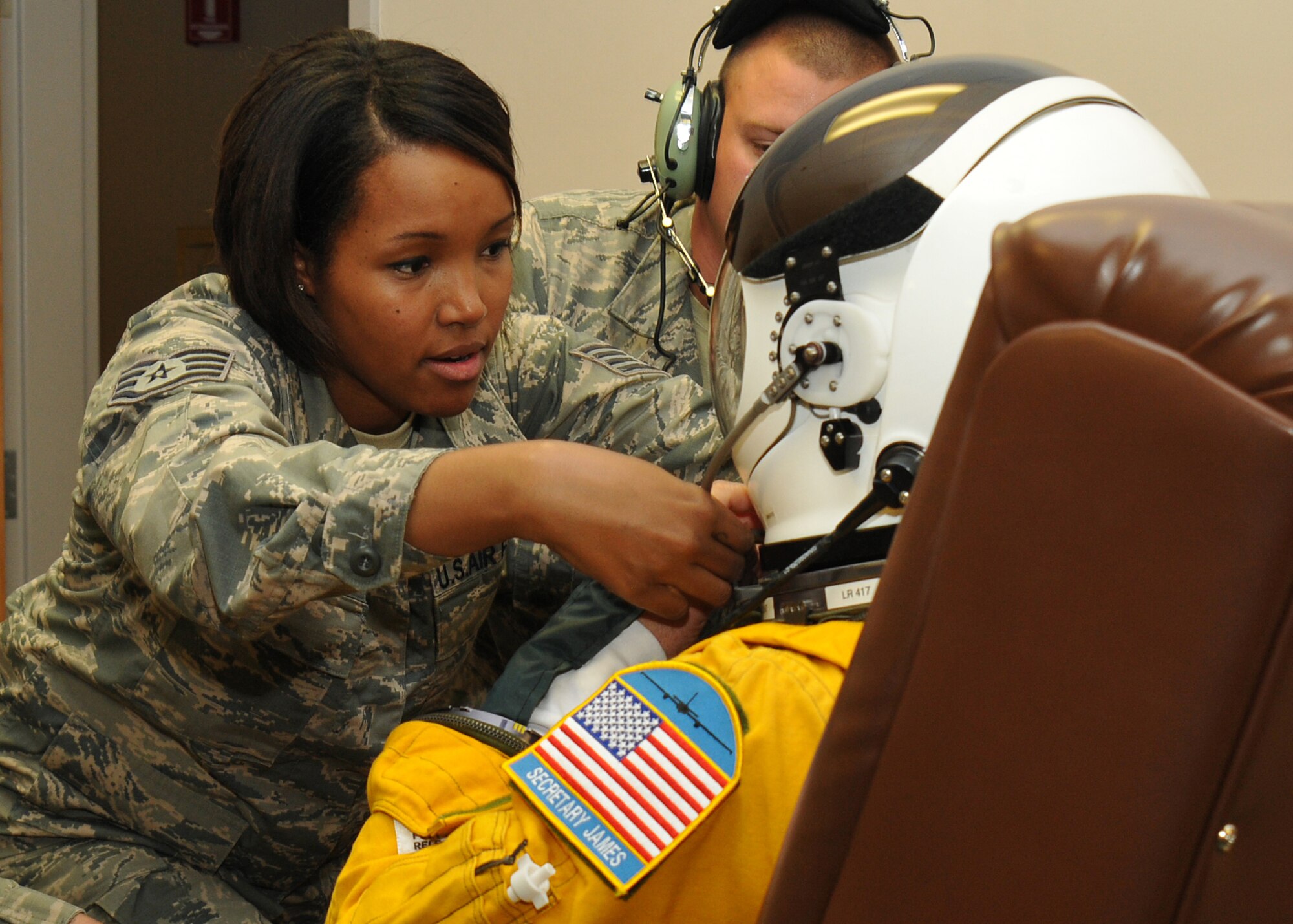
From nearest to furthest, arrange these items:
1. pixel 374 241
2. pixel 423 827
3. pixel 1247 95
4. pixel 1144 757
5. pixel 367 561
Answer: pixel 1144 757 < pixel 423 827 < pixel 367 561 < pixel 374 241 < pixel 1247 95

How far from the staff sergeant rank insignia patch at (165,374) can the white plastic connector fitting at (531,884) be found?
0.51 metres

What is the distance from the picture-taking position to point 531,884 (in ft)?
1.88

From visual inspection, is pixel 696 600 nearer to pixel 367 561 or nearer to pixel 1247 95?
pixel 367 561

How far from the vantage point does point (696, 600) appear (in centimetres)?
81

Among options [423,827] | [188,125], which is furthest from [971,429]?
[188,125]

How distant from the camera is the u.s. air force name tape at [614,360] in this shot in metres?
1.23

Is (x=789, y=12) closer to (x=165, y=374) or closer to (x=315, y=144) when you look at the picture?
(x=315, y=144)

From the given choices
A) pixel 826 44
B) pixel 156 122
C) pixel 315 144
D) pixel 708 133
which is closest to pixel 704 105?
pixel 708 133

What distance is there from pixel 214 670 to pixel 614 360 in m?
0.51

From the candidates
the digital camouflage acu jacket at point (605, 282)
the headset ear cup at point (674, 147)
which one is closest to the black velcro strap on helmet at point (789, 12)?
the headset ear cup at point (674, 147)

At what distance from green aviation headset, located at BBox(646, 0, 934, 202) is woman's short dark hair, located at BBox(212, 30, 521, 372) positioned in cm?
42

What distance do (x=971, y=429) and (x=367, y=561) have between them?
48cm

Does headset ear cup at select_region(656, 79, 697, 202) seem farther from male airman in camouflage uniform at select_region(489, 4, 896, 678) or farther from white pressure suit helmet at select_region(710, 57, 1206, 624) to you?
white pressure suit helmet at select_region(710, 57, 1206, 624)

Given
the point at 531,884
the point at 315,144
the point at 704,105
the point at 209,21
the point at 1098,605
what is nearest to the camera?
the point at 1098,605
